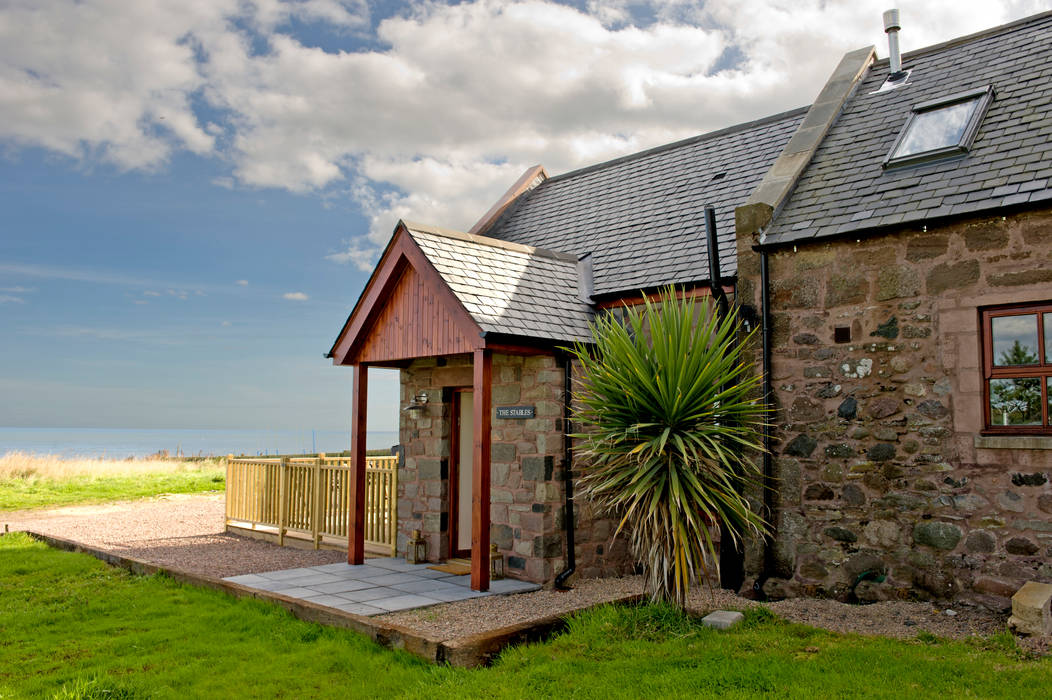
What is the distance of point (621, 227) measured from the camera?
11.9 metres

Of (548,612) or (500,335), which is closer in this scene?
(548,612)

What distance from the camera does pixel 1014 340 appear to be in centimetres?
721

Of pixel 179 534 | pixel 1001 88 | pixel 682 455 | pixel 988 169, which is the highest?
pixel 1001 88

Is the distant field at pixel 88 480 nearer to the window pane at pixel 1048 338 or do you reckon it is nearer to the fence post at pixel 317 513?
the fence post at pixel 317 513

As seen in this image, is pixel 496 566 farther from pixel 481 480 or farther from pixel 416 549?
pixel 416 549

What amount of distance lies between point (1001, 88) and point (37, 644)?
12.3 m

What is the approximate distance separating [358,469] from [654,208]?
6.13 metres

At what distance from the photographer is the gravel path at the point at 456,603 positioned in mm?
6863

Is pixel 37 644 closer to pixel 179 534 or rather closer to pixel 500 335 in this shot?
pixel 500 335

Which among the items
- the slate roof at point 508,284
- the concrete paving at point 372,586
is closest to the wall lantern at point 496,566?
the concrete paving at point 372,586

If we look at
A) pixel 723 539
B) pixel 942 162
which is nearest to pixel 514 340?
pixel 723 539

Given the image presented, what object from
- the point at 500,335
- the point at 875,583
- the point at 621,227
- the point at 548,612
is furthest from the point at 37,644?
the point at 621,227

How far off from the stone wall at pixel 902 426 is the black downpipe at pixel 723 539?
0.41 m

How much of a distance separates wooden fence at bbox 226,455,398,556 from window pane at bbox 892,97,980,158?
832 centimetres
